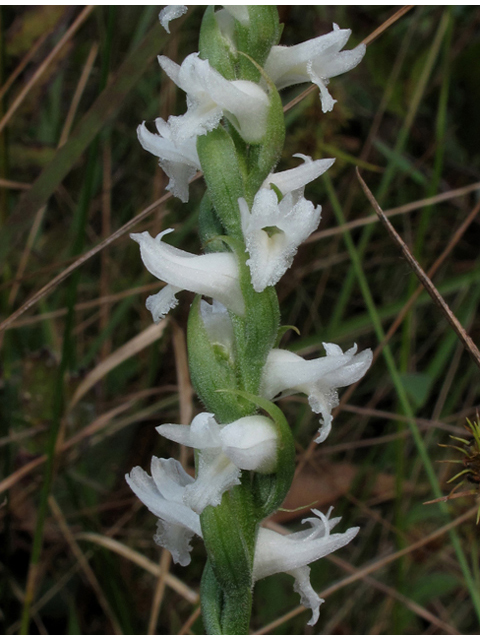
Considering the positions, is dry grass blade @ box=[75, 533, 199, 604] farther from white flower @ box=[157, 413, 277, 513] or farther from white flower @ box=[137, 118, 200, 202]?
white flower @ box=[137, 118, 200, 202]

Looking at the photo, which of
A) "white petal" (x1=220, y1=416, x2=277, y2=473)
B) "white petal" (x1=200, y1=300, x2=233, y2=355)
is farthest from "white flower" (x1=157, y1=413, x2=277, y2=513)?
"white petal" (x1=200, y1=300, x2=233, y2=355)

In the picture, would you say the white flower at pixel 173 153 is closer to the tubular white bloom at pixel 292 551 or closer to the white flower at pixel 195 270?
the white flower at pixel 195 270

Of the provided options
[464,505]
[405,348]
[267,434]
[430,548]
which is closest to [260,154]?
[267,434]

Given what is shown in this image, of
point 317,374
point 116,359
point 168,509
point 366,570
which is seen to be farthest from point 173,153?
point 366,570

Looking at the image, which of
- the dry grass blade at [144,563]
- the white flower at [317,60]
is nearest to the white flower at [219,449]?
the white flower at [317,60]

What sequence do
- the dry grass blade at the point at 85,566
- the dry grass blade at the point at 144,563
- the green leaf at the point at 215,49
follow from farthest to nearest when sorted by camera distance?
the dry grass blade at the point at 85,566 < the dry grass blade at the point at 144,563 < the green leaf at the point at 215,49
